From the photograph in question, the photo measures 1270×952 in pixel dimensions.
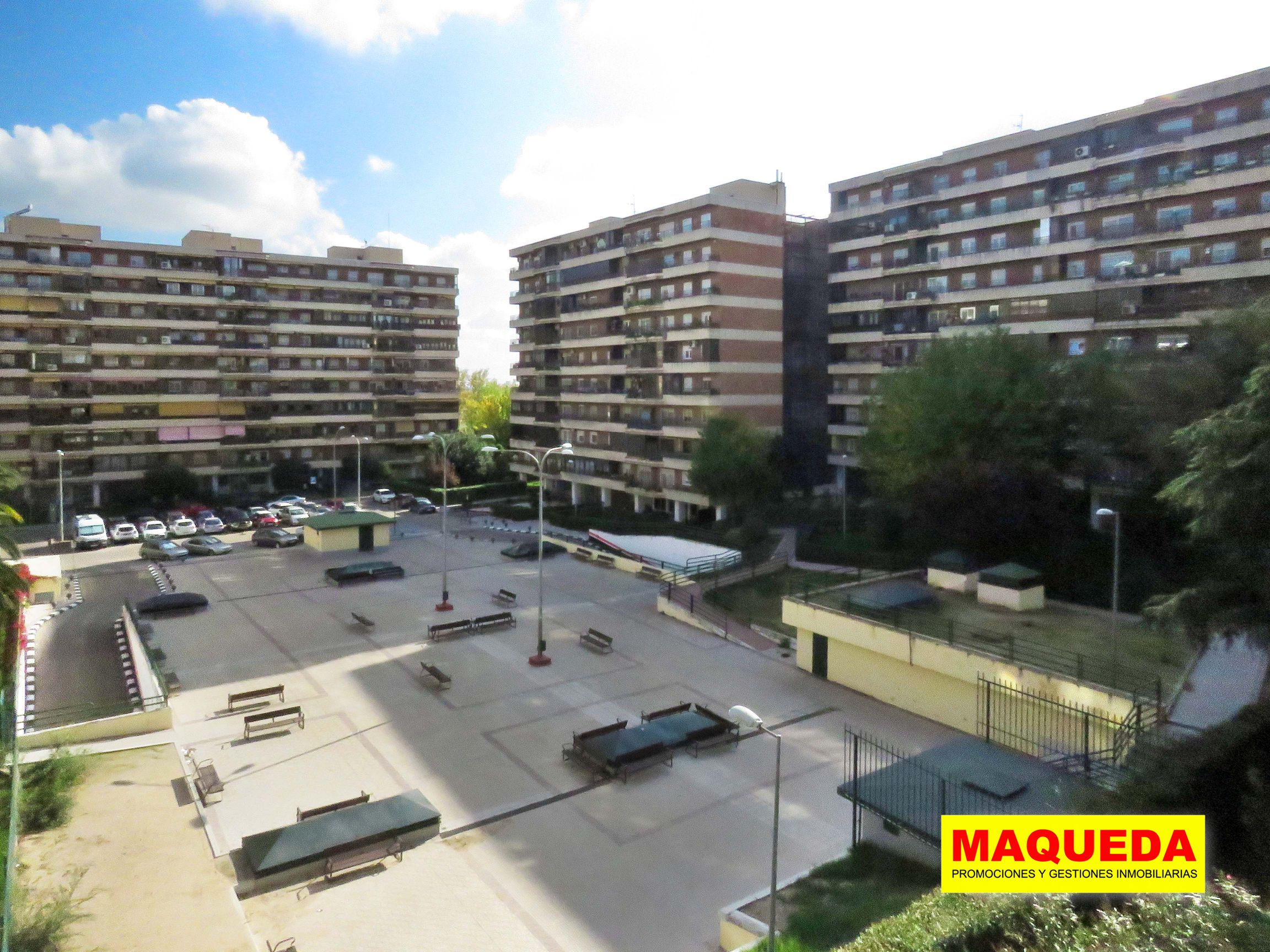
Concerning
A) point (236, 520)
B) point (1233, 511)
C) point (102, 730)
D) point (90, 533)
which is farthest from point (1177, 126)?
point (90, 533)

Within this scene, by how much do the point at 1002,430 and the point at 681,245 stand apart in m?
25.8

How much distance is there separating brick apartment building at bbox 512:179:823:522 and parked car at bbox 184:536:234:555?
24.2 meters

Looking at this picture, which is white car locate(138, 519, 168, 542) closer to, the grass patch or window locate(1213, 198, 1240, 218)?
the grass patch

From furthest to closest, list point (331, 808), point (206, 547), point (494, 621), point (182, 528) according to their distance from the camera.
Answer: point (182, 528) < point (206, 547) < point (494, 621) < point (331, 808)

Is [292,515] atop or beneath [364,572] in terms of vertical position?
atop

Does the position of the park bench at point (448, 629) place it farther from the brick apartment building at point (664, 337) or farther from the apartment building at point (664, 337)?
the brick apartment building at point (664, 337)

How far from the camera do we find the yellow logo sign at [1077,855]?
10367mm

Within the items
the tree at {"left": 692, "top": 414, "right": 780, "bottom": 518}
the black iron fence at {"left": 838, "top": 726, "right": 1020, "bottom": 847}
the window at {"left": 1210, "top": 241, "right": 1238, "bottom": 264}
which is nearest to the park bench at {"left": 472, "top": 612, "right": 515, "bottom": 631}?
the black iron fence at {"left": 838, "top": 726, "right": 1020, "bottom": 847}

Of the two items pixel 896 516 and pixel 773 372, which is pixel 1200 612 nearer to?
pixel 896 516

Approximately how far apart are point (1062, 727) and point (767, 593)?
17.8m

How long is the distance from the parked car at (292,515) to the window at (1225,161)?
54.8 metres

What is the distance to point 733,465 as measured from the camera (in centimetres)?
4622

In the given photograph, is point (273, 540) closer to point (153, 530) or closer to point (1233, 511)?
point (153, 530)

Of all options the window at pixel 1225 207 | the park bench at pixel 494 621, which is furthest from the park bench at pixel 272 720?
the window at pixel 1225 207
